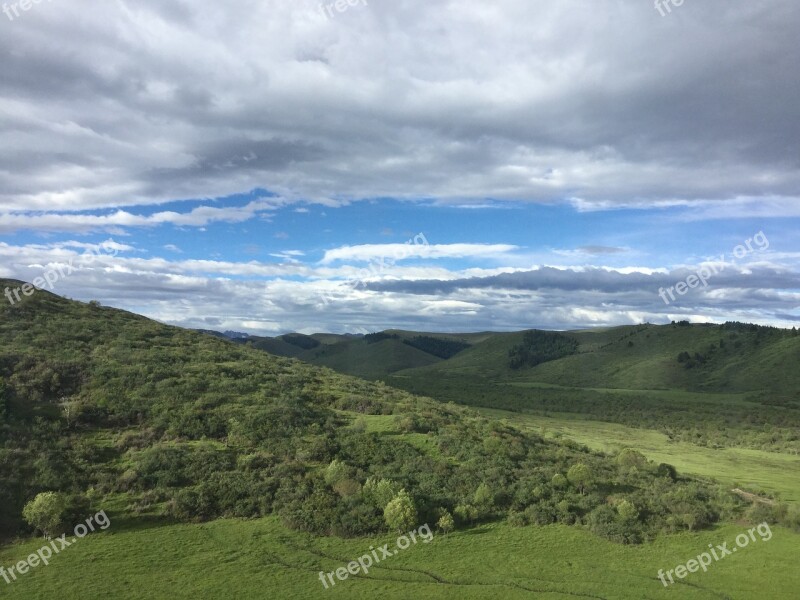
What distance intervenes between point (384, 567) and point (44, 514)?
14.3 meters

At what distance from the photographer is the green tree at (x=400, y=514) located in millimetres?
24875

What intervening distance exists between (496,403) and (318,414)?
6837 centimetres

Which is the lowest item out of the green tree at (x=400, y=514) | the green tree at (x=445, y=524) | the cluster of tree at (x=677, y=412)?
the cluster of tree at (x=677, y=412)

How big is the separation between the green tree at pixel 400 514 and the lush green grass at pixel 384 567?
63 centimetres

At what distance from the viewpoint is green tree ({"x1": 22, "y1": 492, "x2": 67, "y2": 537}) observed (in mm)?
22422

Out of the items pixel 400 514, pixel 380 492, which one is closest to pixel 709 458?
pixel 380 492

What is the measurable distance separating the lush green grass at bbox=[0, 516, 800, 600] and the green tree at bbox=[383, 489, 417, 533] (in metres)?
0.63

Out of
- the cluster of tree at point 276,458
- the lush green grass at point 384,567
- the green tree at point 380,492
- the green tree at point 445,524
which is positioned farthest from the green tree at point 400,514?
the green tree at point 445,524

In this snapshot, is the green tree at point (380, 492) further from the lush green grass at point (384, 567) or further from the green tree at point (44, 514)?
the green tree at point (44, 514)

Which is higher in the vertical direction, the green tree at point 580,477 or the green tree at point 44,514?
the green tree at point 580,477

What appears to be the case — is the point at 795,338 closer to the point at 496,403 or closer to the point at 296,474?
the point at 496,403

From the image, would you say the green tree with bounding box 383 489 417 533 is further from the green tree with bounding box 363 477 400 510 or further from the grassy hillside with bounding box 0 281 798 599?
the green tree with bounding box 363 477 400 510

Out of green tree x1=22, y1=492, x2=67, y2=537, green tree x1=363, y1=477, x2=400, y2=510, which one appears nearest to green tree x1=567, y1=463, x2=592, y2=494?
green tree x1=363, y1=477, x2=400, y2=510

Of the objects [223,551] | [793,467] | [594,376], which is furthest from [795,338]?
[223,551]
